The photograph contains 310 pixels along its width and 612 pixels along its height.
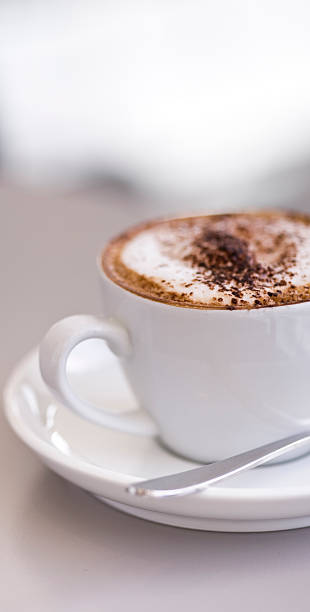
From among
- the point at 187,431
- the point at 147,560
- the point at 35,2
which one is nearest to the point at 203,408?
the point at 187,431

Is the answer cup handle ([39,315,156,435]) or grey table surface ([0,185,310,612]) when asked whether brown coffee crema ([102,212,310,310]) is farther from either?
grey table surface ([0,185,310,612])

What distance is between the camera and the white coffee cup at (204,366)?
0.59 m

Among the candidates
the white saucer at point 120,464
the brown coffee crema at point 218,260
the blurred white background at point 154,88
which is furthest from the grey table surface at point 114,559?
the blurred white background at point 154,88

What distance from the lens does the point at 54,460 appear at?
1.96 ft

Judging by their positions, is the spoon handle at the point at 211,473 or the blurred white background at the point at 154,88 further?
the blurred white background at the point at 154,88

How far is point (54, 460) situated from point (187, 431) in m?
0.13

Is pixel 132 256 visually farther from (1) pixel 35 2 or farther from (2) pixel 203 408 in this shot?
(1) pixel 35 2

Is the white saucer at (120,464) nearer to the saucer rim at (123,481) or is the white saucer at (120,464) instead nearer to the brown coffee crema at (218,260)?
the saucer rim at (123,481)

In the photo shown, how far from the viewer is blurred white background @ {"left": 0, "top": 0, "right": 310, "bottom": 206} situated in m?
3.14

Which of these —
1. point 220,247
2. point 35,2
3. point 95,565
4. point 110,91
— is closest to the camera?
point 95,565

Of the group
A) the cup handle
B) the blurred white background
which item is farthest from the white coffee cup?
the blurred white background

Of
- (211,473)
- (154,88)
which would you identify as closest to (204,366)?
(211,473)

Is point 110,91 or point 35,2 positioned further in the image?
point 110,91

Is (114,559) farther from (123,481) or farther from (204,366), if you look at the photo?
(204,366)
